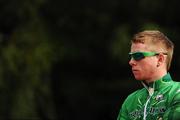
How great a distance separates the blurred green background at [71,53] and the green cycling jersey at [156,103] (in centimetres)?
976

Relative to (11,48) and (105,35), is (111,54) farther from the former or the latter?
(11,48)

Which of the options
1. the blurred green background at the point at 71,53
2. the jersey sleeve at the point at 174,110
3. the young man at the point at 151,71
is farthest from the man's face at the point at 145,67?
the blurred green background at the point at 71,53

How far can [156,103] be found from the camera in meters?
4.98

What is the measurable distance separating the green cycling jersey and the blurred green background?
976cm

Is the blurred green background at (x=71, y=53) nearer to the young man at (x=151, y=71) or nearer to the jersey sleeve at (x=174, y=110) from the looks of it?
the young man at (x=151, y=71)

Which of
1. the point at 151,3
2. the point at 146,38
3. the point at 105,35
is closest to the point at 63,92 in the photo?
the point at 105,35

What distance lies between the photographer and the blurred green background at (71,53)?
16.4 meters

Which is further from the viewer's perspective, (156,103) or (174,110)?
(156,103)

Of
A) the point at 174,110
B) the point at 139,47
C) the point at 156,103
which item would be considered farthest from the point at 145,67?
the point at 174,110

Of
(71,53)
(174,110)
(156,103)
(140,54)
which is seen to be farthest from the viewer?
(71,53)

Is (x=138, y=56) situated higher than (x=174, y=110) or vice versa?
(x=138, y=56)

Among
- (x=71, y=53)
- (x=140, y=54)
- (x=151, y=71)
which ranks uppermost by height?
(x=140, y=54)

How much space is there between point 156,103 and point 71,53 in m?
14.7

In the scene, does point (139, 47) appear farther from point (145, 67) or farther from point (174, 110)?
point (174, 110)
